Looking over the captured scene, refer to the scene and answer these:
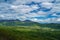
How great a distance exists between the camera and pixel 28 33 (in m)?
3.03

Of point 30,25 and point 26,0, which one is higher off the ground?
point 26,0

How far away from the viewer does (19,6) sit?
3.13 metres

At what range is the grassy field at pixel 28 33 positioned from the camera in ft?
9.77

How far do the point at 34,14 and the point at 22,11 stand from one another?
22 cm

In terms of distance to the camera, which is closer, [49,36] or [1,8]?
[49,36]

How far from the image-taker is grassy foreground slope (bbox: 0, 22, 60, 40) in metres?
2.98

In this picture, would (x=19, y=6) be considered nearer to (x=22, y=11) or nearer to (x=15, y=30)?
(x=22, y=11)

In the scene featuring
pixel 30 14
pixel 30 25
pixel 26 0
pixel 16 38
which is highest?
pixel 26 0

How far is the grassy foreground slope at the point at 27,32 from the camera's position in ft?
9.78

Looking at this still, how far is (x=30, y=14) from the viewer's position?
3.10 metres

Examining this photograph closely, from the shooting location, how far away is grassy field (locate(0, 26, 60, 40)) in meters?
2.98

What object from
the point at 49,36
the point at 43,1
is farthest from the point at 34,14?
the point at 49,36

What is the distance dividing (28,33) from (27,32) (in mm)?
25

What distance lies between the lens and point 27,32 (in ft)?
9.95
